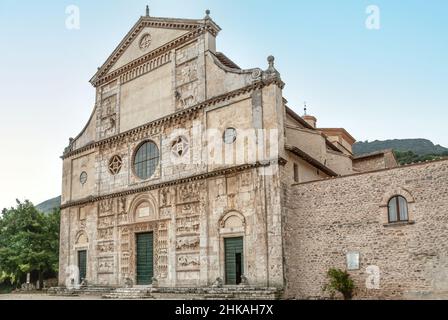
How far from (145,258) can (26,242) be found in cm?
1408

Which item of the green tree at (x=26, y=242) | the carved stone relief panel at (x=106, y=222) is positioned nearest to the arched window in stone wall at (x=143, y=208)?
the carved stone relief panel at (x=106, y=222)

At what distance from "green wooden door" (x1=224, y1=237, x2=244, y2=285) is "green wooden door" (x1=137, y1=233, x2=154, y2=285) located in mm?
5141

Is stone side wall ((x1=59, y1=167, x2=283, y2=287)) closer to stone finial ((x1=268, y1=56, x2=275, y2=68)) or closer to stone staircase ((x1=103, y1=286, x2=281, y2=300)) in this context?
stone staircase ((x1=103, y1=286, x2=281, y2=300))

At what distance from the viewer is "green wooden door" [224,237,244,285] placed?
20.5 meters

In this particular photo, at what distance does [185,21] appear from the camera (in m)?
25.1

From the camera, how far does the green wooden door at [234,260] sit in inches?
809

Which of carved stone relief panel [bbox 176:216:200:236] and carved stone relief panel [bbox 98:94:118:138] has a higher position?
carved stone relief panel [bbox 98:94:118:138]

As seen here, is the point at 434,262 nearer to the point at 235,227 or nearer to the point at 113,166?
the point at 235,227

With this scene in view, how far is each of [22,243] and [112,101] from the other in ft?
43.9

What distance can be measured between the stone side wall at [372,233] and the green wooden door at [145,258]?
844 cm

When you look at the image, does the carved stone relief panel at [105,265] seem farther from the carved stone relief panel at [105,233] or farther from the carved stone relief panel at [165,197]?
the carved stone relief panel at [165,197]

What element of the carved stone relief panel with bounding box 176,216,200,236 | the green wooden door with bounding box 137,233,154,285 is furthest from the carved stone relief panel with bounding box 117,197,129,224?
the carved stone relief panel with bounding box 176,216,200,236
